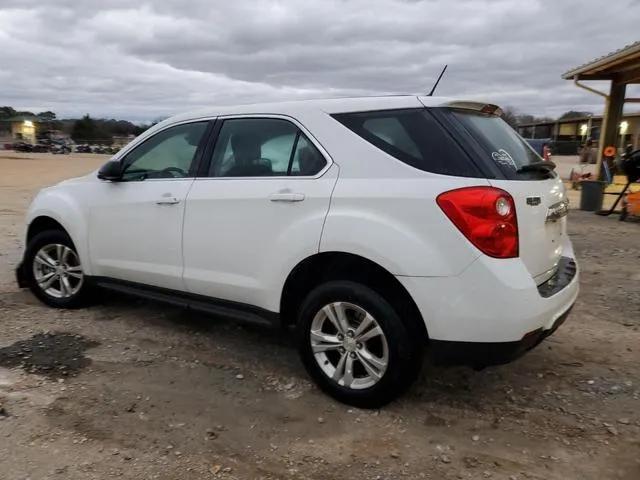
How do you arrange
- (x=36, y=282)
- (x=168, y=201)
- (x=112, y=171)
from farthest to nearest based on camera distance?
(x=36, y=282), (x=112, y=171), (x=168, y=201)

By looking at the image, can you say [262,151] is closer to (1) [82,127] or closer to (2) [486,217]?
(2) [486,217]

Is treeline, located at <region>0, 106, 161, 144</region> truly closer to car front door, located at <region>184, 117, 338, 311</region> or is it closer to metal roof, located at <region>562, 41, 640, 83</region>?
metal roof, located at <region>562, 41, 640, 83</region>

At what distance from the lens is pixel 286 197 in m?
3.41

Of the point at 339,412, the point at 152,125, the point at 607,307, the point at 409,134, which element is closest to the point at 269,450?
the point at 339,412

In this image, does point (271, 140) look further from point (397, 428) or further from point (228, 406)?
point (397, 428)

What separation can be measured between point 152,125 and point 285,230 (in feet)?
5.99

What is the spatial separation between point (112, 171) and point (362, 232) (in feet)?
7.52

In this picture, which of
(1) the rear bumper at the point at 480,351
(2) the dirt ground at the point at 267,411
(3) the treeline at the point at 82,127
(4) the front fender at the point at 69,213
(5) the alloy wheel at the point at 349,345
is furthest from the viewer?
(3) the treeline at the point at 82,127

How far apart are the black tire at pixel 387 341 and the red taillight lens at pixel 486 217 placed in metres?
0.60

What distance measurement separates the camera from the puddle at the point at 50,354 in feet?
12.5

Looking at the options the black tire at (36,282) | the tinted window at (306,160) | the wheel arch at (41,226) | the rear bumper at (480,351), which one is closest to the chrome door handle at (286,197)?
the tinted window at (306,160)

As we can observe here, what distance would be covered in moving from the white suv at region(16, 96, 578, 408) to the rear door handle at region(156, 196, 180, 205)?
1cm

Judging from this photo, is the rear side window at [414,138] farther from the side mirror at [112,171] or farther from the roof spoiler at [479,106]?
the side mirror at [112,171]

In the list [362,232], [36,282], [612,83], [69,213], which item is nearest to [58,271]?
[36,282]
